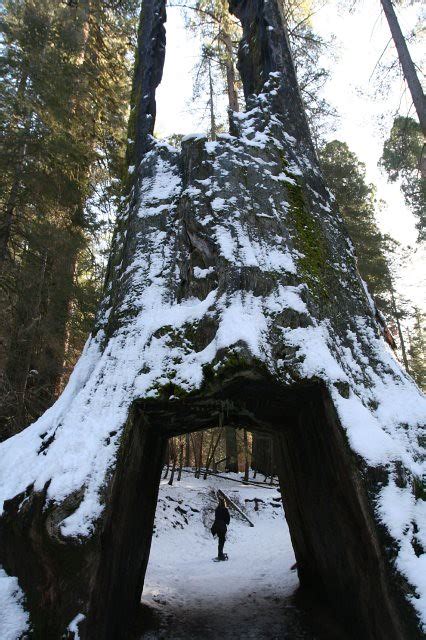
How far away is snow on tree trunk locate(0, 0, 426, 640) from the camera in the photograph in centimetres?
395

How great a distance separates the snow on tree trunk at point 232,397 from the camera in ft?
13.0

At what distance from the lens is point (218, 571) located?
995 cm

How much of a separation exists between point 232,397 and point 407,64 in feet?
39.2

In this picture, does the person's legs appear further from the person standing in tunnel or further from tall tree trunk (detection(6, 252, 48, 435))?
tall tree trunk (detection(6, 252, 48, 435))

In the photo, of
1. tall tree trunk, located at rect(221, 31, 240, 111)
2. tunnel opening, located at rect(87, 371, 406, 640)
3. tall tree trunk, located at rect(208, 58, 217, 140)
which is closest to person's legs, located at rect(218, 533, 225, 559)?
tunnel opening, located at rect(87, 371, 406, 640)

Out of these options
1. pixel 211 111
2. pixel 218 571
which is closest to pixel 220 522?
pixel 218 571

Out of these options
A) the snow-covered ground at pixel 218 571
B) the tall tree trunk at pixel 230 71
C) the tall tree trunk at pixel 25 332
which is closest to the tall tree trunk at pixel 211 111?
the tall tree trunk at pixel 230 71

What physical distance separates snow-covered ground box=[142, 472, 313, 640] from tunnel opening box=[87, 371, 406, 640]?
723 millimetres

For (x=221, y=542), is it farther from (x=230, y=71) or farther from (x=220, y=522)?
(x=230, y=71)

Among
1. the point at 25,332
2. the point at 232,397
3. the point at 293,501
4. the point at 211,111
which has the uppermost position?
the point at 211,111

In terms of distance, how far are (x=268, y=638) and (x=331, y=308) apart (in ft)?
13.9

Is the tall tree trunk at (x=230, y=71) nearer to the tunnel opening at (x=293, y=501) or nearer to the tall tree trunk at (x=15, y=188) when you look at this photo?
the tall tree trunk at (x=15, y=188)

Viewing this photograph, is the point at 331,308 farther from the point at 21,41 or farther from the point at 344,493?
the point at 21,41

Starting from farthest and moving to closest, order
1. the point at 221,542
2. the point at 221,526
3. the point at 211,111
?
the point at 211,111 < the point at 221,542 < the point at 221,526
